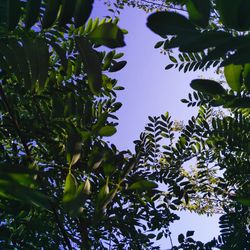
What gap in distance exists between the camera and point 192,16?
0.76m

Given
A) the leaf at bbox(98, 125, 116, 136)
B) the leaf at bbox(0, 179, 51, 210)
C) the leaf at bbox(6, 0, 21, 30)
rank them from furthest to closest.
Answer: the leaf at bbox(98, 125, 116, 136) → the leaf at bbox(6, 0, 21, 30) → the leaf at bbox(0, 179, 51, 210)

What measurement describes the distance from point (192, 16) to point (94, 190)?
1449mm

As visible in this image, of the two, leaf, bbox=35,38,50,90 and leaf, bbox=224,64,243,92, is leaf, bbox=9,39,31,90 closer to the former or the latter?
leaf, bbox=35,38,50,90

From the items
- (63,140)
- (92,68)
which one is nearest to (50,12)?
(92,68)

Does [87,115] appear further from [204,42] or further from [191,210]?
[191,210]

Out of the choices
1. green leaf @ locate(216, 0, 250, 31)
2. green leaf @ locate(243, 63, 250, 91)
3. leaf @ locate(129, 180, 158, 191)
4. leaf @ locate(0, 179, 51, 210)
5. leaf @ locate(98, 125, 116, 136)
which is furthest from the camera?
leaf @ locate(98, 125, 116, 136)

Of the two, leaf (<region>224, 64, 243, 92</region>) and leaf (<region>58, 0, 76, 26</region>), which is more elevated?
leaf (<region>58, 0, 76, 26</region>)

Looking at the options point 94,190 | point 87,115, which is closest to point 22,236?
point 94,190

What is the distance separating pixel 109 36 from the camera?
2.95 ft

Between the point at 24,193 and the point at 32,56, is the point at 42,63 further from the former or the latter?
the point at 24,193

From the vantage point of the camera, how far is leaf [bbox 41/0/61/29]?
999 mm

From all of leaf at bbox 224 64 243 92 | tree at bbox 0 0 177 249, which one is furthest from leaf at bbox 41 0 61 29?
leaf at bbox 224 64 243 92

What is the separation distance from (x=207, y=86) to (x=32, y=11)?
0.48m

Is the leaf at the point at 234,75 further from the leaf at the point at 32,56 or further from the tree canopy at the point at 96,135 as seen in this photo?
the leaf at the point at 32,56
